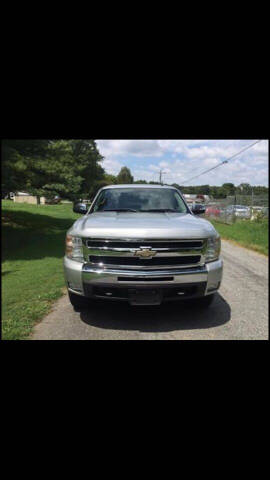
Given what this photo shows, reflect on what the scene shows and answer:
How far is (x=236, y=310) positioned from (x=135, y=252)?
179 cm

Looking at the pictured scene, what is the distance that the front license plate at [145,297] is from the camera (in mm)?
2678

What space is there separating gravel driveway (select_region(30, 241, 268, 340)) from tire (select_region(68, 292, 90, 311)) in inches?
3.9

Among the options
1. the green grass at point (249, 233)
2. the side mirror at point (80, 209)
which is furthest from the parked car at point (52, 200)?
the green grass at point (249, 233)

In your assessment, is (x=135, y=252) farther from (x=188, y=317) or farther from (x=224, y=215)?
(x=224, y=215)

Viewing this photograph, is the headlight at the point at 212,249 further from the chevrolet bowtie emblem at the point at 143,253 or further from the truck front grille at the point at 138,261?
the chevrolet bowtie emblem at the point at 143,253

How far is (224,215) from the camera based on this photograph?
10.6 metres

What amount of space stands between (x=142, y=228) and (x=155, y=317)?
1.14 m

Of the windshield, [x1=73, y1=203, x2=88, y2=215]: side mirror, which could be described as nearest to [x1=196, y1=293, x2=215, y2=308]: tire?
the windshield

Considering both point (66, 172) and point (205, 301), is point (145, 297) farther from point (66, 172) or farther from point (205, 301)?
point (66, 172)

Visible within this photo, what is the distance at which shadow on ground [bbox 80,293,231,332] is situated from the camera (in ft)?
9.92

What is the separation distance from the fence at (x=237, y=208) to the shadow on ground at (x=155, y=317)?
161 inches

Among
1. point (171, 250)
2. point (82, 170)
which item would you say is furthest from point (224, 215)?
point (171, 250)

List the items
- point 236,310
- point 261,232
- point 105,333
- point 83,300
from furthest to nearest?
point 261,232, point 236,310, point 83,300, point 105,333

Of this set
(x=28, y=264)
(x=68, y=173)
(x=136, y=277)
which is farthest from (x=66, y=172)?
(x=136, y=277)
